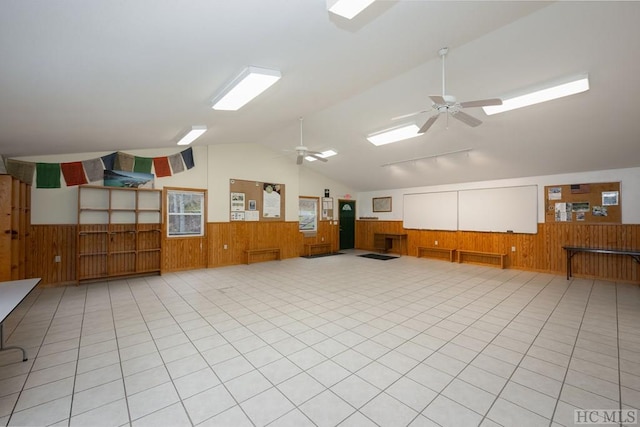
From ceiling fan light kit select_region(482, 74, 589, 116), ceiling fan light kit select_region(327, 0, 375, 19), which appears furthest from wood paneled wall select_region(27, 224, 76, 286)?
ceiling fan light kit select_region(482, 74, 589, 116)

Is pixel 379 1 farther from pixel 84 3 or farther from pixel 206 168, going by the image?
pixel 206 168

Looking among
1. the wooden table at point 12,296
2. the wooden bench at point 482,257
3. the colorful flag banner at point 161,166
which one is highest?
the colorful flag banner at point 161,166

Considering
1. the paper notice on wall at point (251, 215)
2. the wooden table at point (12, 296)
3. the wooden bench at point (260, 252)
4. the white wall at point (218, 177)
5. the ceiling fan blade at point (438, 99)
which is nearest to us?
the wooden table at point (12, 296)

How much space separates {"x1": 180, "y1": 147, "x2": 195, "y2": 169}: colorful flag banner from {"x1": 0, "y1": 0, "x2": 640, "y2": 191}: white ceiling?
1.09 m

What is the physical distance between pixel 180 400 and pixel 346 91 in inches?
160

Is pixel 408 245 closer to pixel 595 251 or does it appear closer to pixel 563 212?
pixel 563 212

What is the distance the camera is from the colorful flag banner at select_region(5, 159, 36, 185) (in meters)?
4.78

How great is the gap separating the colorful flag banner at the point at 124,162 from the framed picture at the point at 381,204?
7734 mm

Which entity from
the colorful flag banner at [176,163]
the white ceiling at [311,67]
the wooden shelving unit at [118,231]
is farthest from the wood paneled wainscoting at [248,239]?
the white ceiling at [311,67]

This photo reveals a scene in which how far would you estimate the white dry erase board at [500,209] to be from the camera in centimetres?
659

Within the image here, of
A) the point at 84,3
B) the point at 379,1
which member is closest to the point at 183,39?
the point at 84,3

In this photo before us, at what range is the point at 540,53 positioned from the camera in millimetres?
3061

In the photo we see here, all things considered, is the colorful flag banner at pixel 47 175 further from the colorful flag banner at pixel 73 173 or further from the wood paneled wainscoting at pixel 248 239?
the wood paneled wainscoting at pixel 248 239

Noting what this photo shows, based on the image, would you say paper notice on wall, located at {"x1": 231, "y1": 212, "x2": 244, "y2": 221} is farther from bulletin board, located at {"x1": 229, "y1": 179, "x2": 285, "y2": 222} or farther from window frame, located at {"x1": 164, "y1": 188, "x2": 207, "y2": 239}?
window frame, located at {"x1": 164, "y1": 188, "x2": 207, "y2": 239}
